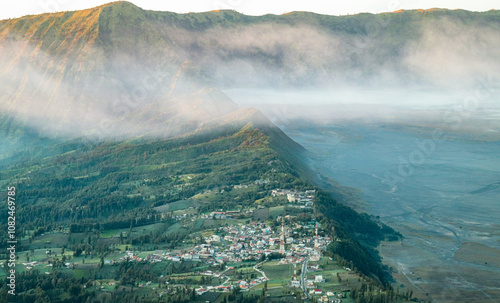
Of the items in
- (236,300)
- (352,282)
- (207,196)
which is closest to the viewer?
(236,300)

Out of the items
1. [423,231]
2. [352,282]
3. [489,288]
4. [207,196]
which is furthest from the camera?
[207,196]

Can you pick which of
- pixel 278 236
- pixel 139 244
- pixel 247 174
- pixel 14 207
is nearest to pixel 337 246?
pixel 278 236

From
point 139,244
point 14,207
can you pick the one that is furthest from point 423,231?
point 14,207

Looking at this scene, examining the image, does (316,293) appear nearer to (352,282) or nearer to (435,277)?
(352,282)

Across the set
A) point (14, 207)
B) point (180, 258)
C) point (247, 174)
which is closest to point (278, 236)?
point (180, 258)

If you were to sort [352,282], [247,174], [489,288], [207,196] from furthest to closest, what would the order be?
[247,174] < [207,196] < [489,288] < [352,282]

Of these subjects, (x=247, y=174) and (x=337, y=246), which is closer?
(x=337, y=246)

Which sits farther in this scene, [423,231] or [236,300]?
[423,231]

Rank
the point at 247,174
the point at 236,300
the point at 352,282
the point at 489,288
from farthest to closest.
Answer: the point at 247,174
the point at 489,288
the point at 352,282
the point at 236,300

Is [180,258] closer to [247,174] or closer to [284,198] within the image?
[284,198]
